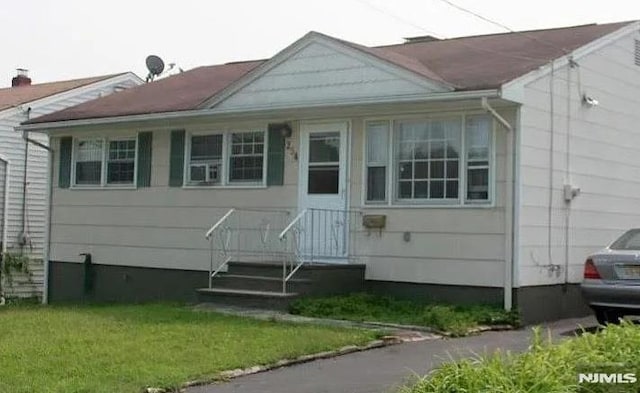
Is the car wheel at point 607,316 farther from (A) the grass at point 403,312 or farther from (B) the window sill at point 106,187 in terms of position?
(B) the window sill at point 106,187

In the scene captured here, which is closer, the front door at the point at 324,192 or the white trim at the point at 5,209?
the front door at the point at 324,192

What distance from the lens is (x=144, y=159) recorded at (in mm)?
16938

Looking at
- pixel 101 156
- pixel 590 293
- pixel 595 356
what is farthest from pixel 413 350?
pixel 101 156

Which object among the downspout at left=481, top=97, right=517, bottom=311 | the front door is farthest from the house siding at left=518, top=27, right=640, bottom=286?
→ the front door

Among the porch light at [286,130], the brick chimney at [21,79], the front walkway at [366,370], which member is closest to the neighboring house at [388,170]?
the porch light at [286,130]

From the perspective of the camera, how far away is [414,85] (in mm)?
13375

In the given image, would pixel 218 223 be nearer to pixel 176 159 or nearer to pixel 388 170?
pixel 176 159

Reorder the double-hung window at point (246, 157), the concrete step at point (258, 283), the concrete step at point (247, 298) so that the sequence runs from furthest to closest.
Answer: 1. the double-hung window at point (246, 157)
2. the concrete step at point (258, 283)
3. the concrete step at point (247, 298)

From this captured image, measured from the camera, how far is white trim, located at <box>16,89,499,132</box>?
12.5m

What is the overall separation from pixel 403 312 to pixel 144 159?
6.41 meters

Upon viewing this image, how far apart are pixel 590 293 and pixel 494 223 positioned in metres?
1.71

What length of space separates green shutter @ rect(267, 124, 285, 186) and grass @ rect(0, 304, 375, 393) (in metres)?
3.38

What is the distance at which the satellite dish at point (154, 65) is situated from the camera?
939 inches

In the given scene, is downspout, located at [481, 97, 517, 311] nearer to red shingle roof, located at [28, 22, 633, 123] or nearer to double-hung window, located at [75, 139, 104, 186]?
red shingle roof, located at [28, 22, 633, 123]
